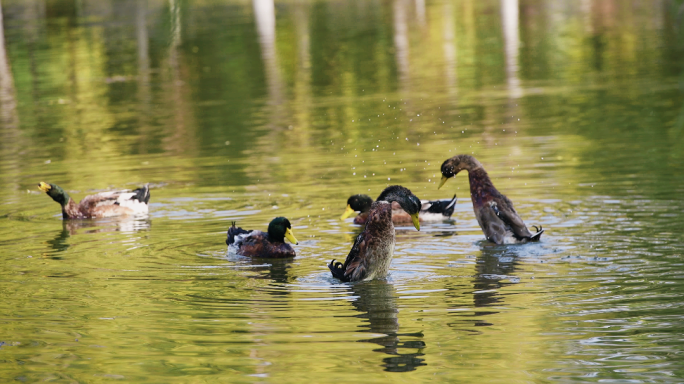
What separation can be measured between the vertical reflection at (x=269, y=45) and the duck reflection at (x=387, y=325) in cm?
1745

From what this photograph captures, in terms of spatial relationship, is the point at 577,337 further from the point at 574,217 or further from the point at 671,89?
the point at 671,89

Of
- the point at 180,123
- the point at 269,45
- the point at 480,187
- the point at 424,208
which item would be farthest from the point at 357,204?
the point at 269,45

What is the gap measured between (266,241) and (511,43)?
3014cm

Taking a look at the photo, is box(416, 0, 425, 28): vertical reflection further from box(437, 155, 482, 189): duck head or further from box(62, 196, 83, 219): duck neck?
box(437, 155, 482, 189): duck head

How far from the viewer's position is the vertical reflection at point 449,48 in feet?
96.2

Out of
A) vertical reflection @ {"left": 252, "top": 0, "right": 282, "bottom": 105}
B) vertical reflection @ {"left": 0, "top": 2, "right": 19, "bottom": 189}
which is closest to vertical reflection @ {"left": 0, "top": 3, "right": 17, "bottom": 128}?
vertical reflection @ {"left": 0, "top": 2, "right": 19, "bottom": 189}

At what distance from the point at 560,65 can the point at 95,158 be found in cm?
1593

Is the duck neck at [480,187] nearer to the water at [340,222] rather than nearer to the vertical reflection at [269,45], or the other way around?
the water at [340,222]

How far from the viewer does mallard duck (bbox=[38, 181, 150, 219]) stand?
14.5 meters

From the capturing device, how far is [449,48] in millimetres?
40000

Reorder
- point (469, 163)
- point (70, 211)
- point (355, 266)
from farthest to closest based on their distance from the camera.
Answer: point (70, 211) → point (469, 163) → point (355, 266)

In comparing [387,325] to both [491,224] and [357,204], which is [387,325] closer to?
[491,224]

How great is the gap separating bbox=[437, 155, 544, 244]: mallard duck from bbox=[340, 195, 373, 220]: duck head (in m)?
1.55

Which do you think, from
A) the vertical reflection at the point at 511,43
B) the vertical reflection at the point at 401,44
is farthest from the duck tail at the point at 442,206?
the vertical reflection at the point at 401,44
